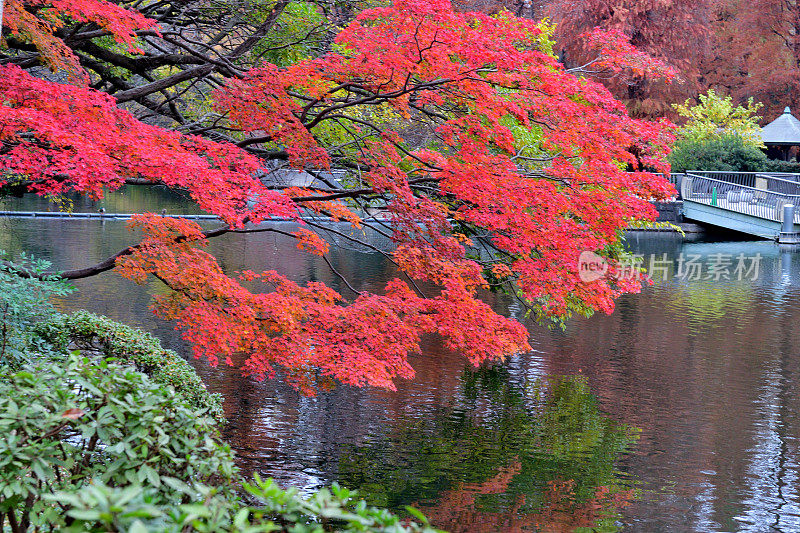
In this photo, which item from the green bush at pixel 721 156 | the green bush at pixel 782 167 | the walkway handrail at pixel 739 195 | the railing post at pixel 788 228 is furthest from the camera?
the green bush at pixel 782 167

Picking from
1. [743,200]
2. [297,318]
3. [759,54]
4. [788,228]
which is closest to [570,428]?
[297,318]

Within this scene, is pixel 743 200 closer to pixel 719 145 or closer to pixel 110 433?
pixel 719 145

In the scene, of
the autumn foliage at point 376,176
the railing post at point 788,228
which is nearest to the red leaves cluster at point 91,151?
the autumn foliage at point 376,176

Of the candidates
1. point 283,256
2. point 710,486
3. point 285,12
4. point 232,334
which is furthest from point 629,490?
point 283,256

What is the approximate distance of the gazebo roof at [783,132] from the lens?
37.8m

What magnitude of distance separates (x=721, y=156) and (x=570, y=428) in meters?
29.0

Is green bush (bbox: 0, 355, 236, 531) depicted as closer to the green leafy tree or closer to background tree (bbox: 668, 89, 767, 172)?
background tree (bbox: 668, 89, 767, 172)

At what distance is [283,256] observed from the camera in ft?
84.1

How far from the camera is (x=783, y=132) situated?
38.3m

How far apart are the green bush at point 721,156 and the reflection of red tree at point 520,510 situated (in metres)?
29.5

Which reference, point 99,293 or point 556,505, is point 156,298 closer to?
point 556,505

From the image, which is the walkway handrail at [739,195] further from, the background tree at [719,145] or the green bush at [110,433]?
the green bush at [110,433]

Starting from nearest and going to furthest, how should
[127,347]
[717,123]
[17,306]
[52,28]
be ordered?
1. [17,306]
2. [52,28]
3. [127,347]
4. [717,123]

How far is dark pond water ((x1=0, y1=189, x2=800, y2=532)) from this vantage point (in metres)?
7.62
